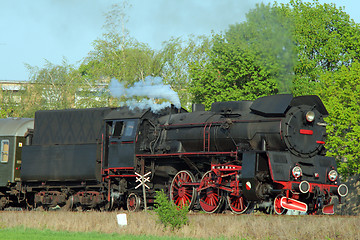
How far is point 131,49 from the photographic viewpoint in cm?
3931

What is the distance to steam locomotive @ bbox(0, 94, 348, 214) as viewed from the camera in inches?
625

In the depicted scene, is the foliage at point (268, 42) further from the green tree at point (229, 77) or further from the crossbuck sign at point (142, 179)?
the crossbuck sign at point (142, 179)

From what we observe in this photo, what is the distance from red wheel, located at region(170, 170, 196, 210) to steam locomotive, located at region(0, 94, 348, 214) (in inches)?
1.3

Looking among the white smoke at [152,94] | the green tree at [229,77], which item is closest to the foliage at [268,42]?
the green tree at [229,77]

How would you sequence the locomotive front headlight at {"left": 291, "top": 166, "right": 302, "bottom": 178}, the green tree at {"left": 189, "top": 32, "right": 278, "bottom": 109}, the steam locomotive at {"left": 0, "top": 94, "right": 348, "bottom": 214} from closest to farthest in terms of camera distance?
the locomotive front headlight at {"left": 291, "top": 166, "right": 302, "bottom": 178} < the steam locomotive at {"left": 0, "top": 94, "right": 348, "bottom": 214} < the green tree at {"left": 189, "top": 32, "right": 278, "bottom": 109}

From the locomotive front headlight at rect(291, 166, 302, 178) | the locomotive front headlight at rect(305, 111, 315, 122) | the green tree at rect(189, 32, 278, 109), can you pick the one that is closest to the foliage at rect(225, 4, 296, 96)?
the green tree at rect(189, 32, 278, 109)

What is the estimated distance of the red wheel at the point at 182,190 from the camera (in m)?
17.6

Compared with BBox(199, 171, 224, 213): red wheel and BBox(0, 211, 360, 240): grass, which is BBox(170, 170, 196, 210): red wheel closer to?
BBox(199, 171, 224, 213): red wheel

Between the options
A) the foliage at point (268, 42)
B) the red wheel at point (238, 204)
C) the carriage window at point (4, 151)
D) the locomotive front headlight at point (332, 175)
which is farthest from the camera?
the foliage at point (268, 42)

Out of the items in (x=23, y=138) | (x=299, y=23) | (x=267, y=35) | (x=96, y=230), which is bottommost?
(x=96, y=230)

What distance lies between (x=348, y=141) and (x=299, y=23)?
14065mm

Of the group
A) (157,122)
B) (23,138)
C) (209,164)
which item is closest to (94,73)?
(23,138)

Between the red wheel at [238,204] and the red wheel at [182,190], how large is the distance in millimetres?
1210

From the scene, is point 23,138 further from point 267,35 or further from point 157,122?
point 267,35
